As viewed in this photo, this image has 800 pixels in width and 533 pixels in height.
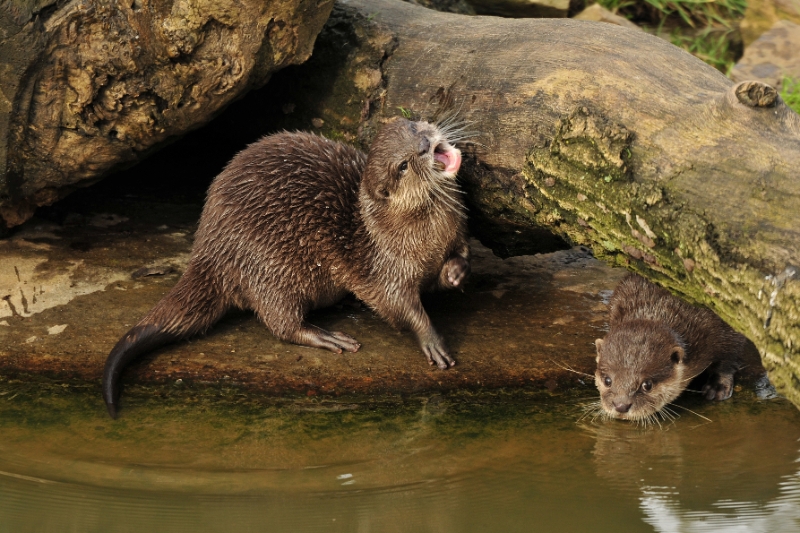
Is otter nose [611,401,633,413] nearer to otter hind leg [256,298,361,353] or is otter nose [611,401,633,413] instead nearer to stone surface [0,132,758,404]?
stone surface [0,132,758,404]

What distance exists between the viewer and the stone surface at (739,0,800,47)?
5.02m

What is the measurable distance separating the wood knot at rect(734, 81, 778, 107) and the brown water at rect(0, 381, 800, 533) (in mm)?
932

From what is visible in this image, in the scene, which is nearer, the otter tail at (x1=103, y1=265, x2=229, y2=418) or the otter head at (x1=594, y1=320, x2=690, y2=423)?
the otter head at (x1=594, y1=320, x2=690, y2=423)

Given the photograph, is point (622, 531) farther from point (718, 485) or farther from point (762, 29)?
point (762, 29)

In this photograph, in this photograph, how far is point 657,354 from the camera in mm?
2898

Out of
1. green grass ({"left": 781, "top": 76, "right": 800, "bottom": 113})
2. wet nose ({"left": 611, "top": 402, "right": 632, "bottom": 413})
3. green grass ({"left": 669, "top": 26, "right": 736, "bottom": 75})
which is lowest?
wet nose ({"left": 611, "top": 402, "right": 632, "bottom": 413})

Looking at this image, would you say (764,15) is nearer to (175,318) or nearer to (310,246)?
(310,246)

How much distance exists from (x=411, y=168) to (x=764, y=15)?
298 cm

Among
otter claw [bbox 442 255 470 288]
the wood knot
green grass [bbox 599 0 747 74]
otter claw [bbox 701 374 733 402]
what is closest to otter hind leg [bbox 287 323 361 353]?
otter claw [bbox 442 255 470 288]

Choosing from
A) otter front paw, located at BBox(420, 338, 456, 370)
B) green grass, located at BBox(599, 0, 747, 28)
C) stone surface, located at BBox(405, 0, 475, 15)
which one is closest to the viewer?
otter front paw, located at BBox(420, 338, 456, 370)

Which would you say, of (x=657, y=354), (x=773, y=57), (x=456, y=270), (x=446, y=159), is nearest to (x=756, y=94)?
(x=657, y=354)

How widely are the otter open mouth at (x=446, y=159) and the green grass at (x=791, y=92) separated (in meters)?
2.05

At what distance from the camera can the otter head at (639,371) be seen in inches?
112

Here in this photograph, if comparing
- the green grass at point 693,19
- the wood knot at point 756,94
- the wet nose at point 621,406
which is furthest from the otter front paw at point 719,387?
the green grass at point 693,19
